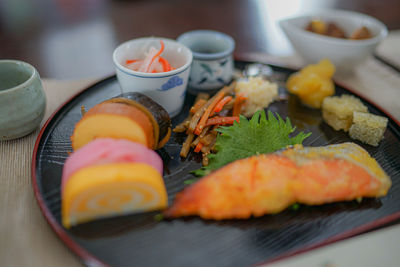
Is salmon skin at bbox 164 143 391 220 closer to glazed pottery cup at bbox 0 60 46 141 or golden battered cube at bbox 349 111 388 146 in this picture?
golden battered cube at bbox 349 111 388 146

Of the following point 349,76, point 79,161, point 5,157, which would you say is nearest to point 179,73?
point 79,161

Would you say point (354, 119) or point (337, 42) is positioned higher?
point (337, 42)

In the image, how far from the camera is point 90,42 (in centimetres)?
445

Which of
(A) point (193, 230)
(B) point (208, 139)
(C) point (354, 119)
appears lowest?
(A) point (193, 230)

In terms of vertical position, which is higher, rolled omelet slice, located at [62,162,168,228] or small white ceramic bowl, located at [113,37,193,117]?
small white ceramic bowl, located at [113,37,193,117]

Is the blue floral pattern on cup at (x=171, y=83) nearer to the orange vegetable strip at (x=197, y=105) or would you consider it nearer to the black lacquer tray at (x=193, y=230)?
the orange vegetable strip at (x=197, y=105)

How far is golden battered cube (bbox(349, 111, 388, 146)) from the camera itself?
251 centimetres

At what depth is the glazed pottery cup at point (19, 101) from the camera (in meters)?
2.25

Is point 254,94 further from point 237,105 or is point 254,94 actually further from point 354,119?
point 354,119

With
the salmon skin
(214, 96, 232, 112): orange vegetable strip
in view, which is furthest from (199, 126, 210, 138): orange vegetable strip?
the salmon skin

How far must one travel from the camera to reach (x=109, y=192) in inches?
68.9

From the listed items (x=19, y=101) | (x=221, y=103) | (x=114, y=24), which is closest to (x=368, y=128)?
(x=221, y=103)

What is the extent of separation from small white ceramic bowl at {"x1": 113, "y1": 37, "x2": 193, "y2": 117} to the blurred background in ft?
3.27

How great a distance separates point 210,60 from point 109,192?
1712 mm
